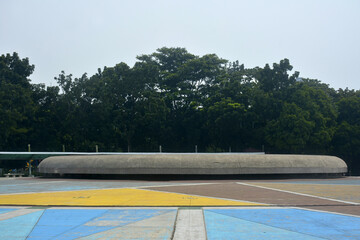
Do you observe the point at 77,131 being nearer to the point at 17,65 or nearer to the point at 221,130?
the point at 17,65

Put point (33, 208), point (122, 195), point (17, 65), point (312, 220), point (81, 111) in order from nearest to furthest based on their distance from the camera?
1. point (312, 220)
2. point (33, 208)
3. point (122, 195)
4. point (81, 111)
5. point (17, 65)

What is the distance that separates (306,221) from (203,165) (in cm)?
1278

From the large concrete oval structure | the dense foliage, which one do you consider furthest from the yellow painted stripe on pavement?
the dense foliage

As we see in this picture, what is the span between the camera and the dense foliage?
38531 millimetres

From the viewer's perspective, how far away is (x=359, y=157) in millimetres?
39781

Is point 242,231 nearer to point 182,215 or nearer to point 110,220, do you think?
point 182,215

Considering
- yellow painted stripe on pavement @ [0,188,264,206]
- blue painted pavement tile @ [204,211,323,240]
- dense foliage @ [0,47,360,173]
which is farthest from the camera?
dense foliage @ [0,47,360,173]

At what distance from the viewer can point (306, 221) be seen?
30.6 feet

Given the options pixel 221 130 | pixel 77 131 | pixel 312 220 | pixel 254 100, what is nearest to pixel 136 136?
pixel 77 131

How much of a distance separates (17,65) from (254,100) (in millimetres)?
30901

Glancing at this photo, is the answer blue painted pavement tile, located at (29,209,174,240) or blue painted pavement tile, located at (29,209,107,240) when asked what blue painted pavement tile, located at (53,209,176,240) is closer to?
blue painted pavement tile, located at (29,209,174,240)

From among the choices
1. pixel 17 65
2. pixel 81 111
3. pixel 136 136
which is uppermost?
pixel 17 65

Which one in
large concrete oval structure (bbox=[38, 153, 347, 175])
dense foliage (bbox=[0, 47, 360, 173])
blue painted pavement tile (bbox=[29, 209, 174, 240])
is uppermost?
dense foliage (bbox=[0, 47, 360, 173])

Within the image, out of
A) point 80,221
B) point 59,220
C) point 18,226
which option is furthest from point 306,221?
point 18,226
